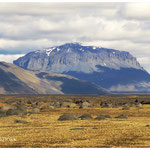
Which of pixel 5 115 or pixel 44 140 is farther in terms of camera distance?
pixel 5 115

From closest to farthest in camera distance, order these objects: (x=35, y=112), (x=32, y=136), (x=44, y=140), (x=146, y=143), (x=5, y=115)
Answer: (x=146, y=143) → (x=44, y=140) → (x=32, y=136) → (x=5, y=115) → (x=35, y=112)

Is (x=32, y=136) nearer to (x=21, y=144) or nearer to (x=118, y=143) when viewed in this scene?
(x=21, y=144)

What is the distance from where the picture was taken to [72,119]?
55906 mm

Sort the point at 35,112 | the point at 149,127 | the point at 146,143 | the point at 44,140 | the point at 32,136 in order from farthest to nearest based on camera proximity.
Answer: the point at 35,112
the point at 149,127
the point at 32,136
the point at 44,140
the point at 146,143

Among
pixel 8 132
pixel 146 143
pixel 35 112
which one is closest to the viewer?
pixel 146 143

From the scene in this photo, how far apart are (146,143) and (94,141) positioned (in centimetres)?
433

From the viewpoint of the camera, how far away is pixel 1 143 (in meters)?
30.1

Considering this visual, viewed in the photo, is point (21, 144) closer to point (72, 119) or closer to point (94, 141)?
point (94, 141)

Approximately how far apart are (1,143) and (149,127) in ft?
63.1

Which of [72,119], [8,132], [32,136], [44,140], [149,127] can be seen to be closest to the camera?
[44,140]

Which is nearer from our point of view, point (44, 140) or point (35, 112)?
point (44, 140)

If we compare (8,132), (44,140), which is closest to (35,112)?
(8,132)

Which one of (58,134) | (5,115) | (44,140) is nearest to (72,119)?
(5,115)

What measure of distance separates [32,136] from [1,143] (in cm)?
605
